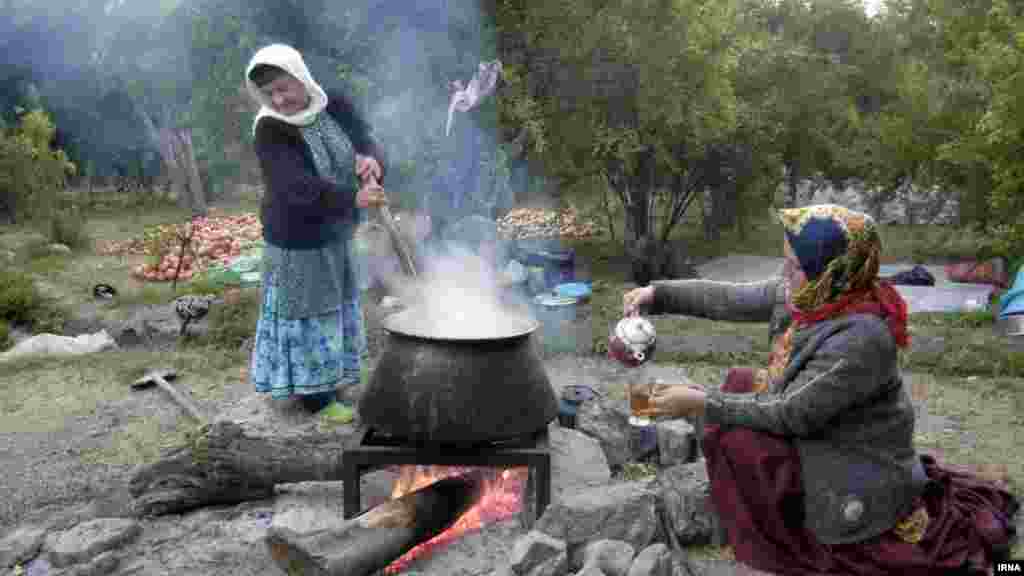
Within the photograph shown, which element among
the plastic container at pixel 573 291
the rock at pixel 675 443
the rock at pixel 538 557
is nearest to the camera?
the rock at pixel 538 557

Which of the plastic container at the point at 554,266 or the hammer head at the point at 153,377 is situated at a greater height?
the plastic container at the point at 554,266

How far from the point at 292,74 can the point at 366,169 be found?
0.59m

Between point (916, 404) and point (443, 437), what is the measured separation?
399 cm

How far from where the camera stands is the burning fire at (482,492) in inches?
144

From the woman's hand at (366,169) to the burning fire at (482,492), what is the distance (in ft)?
4.54

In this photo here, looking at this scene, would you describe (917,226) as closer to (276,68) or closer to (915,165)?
(915,165)

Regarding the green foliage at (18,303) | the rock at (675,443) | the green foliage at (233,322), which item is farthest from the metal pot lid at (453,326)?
the green foliage at (18,303)

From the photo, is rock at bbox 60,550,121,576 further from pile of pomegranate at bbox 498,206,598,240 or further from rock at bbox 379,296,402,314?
pile of pomegranate at bbox 498,206,598,240

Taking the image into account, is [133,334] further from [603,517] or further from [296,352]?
[603,517]

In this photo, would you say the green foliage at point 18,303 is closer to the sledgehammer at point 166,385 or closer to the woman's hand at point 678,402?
the sledgehammer at point 166,385

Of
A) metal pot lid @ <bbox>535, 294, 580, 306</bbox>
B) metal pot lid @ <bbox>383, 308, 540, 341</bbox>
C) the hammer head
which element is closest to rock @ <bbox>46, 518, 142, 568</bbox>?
metal pot lid @ <bbox>383, 308, 540, 341</bbox>

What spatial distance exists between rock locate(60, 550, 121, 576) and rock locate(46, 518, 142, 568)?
0.25 ft

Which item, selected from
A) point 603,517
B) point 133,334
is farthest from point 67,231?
point 603,517

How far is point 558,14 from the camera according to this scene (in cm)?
888
